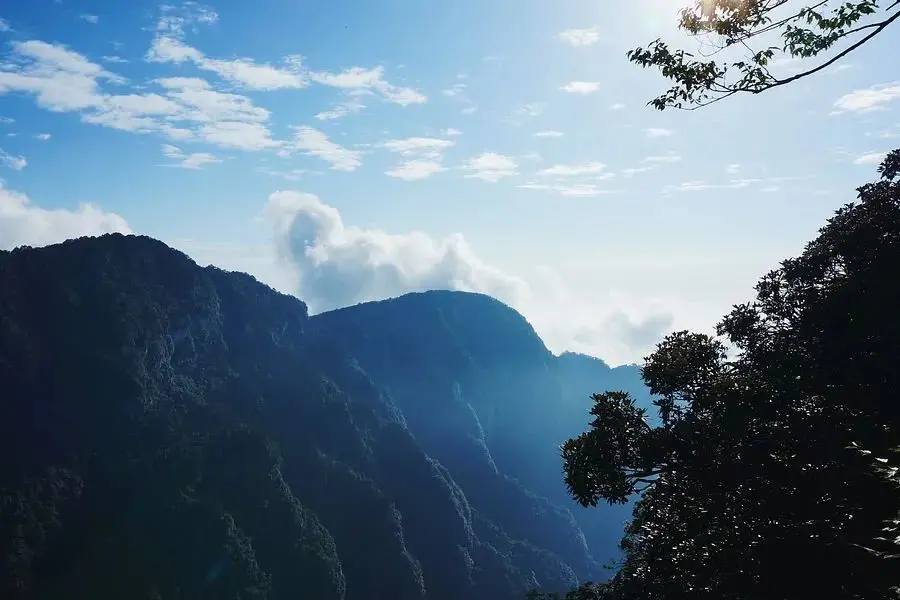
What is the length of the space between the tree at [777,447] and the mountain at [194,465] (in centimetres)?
9556

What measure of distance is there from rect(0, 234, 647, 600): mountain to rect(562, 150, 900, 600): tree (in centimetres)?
9556

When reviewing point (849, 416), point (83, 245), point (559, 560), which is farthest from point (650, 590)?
point (559, 560)

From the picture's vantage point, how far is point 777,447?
1342 centimetres

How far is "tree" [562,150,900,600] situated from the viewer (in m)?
10.6

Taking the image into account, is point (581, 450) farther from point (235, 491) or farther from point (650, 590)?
point (235, 491)

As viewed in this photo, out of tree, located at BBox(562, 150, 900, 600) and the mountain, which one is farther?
the mountain

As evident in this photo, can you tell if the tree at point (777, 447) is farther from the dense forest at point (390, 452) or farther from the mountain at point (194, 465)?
the mountain at point (194, 465)

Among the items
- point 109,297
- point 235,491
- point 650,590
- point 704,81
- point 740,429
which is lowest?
point 235,491

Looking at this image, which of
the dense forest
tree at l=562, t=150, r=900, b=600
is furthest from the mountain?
tree at l=562, t=150, r=900, b=600

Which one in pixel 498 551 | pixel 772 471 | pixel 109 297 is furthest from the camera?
pixel 498 551

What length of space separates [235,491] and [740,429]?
379ft

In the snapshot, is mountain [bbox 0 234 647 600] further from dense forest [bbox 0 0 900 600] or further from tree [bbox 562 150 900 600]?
tree [bbox 562 150 900 600]

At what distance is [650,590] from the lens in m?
13.8

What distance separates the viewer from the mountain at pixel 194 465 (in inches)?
3627
